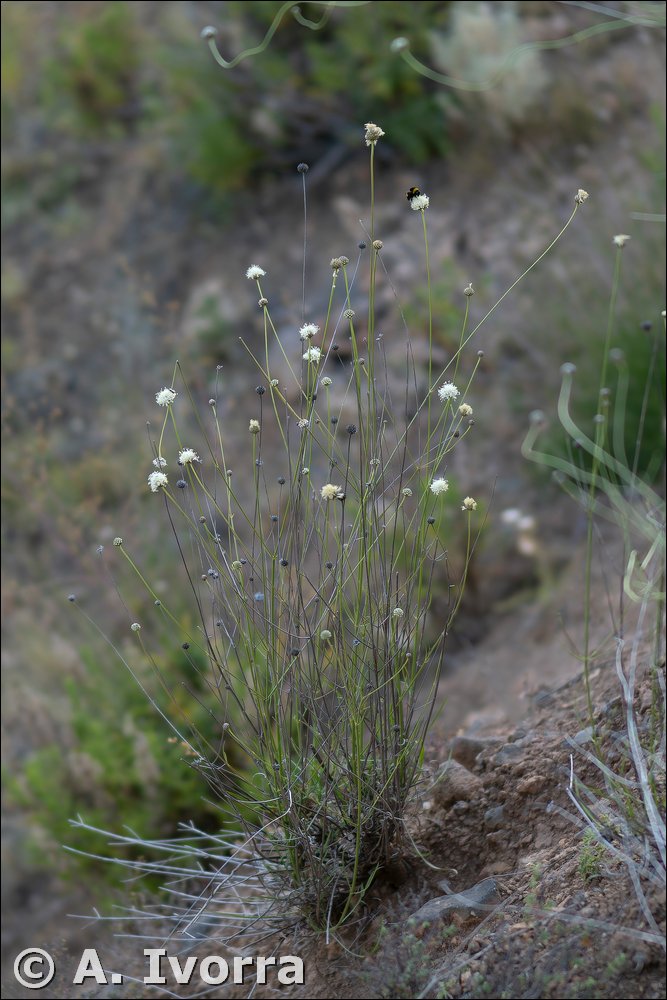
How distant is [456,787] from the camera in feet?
7.26

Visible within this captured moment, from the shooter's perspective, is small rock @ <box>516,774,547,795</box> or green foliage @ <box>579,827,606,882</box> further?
small rock @ <box>516,774,547,795</box>

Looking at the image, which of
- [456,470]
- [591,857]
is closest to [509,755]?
[591,857]

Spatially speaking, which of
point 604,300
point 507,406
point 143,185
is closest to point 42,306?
point 143,185

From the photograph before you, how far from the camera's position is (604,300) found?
3.92 m

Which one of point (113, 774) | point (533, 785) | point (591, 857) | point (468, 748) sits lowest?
point (113, 774)

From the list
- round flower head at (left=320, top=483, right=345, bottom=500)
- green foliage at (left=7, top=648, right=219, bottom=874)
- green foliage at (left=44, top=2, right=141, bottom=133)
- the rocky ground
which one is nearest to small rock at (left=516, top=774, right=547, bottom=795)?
the rocky ground

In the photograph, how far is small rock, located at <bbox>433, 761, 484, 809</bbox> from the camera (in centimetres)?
220

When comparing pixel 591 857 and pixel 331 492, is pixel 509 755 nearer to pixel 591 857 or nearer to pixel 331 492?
pixel 591 857

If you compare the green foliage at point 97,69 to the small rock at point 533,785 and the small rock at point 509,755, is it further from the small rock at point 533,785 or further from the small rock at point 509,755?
the small rock at point 533,785

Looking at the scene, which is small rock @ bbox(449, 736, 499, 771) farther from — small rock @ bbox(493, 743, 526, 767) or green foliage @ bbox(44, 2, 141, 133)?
green foliage @ bbox(44, 2, 141, 133)

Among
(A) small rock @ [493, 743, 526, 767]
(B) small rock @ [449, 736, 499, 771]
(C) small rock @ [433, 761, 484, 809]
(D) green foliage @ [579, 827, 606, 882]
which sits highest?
(D) green foliage @ [579, 827, 606, 882]

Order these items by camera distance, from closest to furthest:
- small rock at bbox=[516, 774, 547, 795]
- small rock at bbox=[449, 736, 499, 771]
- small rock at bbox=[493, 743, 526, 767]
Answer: small rock at bbox=[516, 774, 547, 795]
small rock at bbox=[493, 743, 526, 767]
small rock at bbox=[449, 736, 499, 771]

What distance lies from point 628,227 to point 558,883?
A: 2832mm

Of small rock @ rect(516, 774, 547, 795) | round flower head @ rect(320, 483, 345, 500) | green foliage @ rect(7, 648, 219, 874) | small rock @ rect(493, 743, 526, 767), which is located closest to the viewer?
round flower head @ rect(320, 483, 345, 500)
